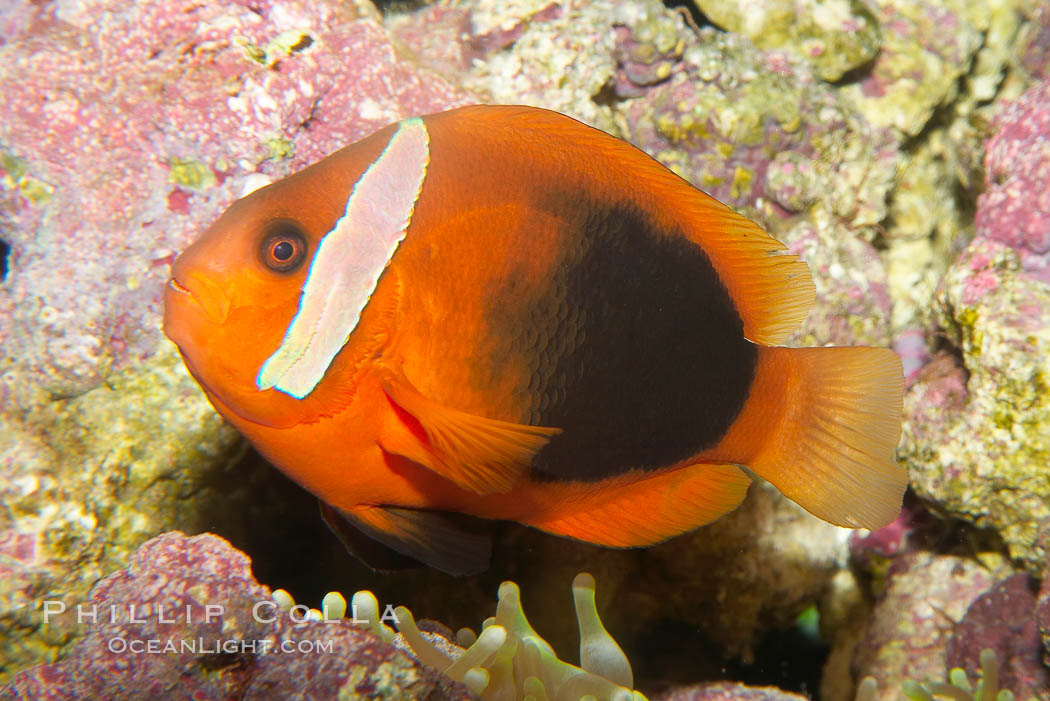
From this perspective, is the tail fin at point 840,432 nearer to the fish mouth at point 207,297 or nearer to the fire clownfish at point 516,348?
the fire clownfish at point 516,348

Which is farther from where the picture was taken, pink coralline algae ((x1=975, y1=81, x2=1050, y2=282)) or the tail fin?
pink coralline algae ((x1=975, y1=81, x2=1050, y2=282))

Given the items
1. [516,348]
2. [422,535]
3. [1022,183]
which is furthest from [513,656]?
[1022,183]

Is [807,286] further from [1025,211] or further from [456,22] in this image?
[456,22]

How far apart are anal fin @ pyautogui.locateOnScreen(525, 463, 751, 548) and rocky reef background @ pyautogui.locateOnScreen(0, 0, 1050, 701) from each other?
74cm

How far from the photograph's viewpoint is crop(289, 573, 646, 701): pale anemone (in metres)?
1.64

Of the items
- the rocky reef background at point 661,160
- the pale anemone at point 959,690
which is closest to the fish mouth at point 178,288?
the rocky reef background at point 661,160

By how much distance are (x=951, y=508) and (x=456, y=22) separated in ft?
8.35

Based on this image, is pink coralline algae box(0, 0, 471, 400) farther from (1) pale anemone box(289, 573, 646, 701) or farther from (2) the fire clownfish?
(1) pale anemone box(289, 573, 646, 701)

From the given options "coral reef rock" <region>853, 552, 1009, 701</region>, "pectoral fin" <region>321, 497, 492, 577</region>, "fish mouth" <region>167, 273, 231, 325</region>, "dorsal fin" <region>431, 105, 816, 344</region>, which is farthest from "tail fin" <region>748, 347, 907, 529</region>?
"coral reef rock" <region>853, 552, 1009, 701</region>

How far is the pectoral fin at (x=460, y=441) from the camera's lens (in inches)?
55.7

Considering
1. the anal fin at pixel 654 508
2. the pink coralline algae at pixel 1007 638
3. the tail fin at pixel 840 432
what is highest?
the tail fin at pixel 840 432

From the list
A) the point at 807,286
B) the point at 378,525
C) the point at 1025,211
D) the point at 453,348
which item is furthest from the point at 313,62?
the point at 1025,211

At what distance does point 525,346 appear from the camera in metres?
1.53

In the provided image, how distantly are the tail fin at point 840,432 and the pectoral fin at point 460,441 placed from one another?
2.06 ft
